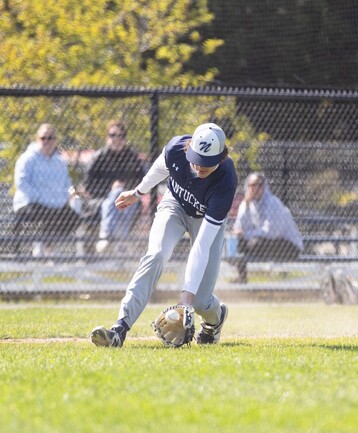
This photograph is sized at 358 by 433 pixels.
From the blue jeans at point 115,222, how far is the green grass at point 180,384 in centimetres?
330

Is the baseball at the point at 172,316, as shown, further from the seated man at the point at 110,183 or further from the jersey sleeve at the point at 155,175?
the seated man at the point at 110,183

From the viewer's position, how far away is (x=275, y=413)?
4758 millimetres

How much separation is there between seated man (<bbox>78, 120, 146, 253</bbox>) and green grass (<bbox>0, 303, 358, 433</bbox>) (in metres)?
3.31

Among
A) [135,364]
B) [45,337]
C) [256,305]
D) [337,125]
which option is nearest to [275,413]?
[135,364]

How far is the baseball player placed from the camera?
291 inches

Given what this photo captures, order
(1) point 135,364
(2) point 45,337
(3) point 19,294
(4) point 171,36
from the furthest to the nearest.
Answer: (4) point 171,36
(3) point 19,294
(2) point 45,337
(1) point 135,364

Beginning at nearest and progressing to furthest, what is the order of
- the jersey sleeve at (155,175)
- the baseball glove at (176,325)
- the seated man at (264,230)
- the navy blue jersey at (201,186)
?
1. the baseball glove at (176,325)
2. the navy blue jersey at (201,186)
3. the jersey sleeve at (155,175)
4. the seated man at (264,230)

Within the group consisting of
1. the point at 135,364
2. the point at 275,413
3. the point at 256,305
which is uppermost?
the point at 275,413

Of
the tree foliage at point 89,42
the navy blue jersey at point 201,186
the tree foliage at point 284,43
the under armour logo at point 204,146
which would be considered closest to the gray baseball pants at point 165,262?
the navy blue jersey at point 201,186

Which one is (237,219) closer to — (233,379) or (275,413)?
(233,379)

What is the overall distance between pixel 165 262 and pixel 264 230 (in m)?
4.96

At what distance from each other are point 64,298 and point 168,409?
7701 millimetres

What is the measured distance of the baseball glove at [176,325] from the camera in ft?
24.1

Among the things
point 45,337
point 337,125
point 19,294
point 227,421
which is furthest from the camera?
point 337,125
